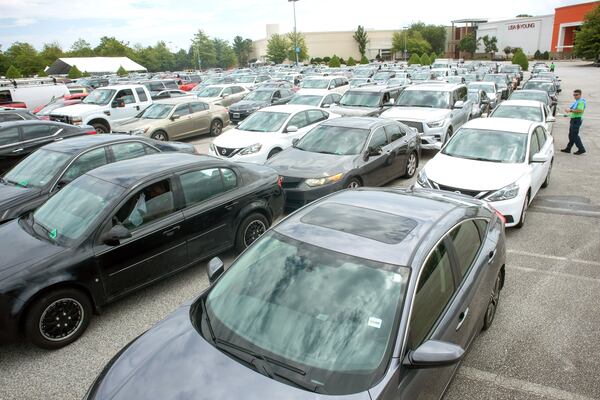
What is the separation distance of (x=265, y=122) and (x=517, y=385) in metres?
9.42

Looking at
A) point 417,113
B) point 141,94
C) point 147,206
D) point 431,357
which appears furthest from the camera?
point 141,94

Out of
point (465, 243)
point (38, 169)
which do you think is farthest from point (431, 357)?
point (38, 169)

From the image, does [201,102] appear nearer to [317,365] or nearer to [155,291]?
[155,291]

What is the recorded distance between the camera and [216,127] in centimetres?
1719

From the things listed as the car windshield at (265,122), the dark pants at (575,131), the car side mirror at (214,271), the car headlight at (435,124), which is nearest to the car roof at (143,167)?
the car side mirror at (214,271)

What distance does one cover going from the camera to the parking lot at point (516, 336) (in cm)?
388

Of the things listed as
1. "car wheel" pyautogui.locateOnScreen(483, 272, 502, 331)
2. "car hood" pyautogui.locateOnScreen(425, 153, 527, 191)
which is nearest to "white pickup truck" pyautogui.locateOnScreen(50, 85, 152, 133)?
"car hood" pyautogui.locateOnScreen(425, 153, 527, 191)

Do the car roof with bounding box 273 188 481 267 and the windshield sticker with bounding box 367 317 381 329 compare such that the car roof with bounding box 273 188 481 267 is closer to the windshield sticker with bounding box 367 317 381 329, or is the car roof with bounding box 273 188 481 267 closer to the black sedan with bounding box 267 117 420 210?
the windshield sticker with bounding box 367 317 381 329

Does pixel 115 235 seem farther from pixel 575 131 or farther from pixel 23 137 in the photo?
pixel 575 131

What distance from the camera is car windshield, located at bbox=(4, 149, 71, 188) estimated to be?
7.04 m

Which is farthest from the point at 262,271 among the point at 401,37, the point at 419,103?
the point at 401,37

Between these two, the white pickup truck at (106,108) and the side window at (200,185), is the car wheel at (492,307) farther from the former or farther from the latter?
the white pickup truck at (106,108)

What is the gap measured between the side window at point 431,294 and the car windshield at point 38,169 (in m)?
6.34

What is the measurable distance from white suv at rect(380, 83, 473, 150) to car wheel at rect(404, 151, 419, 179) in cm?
193
